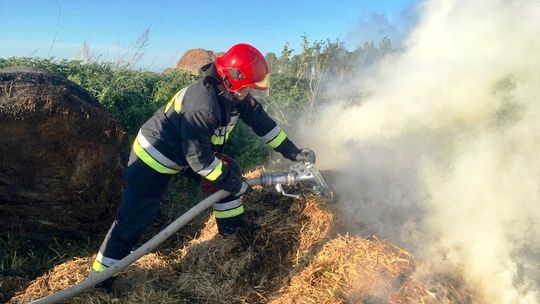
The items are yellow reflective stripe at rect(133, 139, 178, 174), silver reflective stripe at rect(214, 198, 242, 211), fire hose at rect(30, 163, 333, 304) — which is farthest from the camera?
silver reflective stripe at rect(214, 198, 242, 211)

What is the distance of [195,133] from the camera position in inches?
159

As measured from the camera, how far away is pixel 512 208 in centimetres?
465

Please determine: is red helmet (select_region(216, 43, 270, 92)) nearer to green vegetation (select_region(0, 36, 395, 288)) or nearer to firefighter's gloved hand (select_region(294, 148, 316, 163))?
firefighter's gloved hand (select_region(294, 148, 316, 163))

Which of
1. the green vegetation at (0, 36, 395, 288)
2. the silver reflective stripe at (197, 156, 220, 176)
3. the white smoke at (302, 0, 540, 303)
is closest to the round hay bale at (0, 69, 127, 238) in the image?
the green vegetation at (0, 36, 395, 288)

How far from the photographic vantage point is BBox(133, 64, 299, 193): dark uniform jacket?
404 cm

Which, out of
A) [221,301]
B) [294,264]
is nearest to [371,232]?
[294,264]

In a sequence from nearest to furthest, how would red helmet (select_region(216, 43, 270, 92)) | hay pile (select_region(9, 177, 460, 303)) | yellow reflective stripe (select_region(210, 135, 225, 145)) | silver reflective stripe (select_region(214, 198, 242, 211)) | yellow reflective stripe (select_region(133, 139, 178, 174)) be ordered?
hay pile (select_region(9, 177, 460, 303)) < red helmet (select_region(216, 43, 270, 92)) < yellow reflective stripe (select_region(133, 139, 178, 174)) < yellow reflective stripe (select_region(210, 135, 225, 145)) < silver reflective stripe (select_region(214, 198, 242, 211))

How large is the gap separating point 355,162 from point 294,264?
191 cm

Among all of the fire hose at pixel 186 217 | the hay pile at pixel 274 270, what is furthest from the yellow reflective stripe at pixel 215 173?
the hay pile at pixel 274 270

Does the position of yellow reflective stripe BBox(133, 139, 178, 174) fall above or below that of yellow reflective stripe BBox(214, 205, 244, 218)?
above

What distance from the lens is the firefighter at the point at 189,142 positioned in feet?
13.3

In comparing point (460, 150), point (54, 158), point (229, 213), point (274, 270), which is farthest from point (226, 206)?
point (460, 150)

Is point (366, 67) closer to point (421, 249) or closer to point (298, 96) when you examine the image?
point (298, 96)

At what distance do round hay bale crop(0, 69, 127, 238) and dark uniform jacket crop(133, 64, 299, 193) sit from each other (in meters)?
0.98
